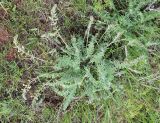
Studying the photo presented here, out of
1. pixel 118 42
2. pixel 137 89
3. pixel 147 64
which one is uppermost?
pixel 118 42

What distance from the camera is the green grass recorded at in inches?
122

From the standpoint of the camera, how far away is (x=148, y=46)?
3256 millimetres

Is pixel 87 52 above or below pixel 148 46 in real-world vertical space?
above

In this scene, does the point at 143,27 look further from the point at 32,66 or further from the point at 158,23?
the point at 32,66

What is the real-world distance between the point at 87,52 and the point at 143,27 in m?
0.58

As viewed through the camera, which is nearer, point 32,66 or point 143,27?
point 143,27

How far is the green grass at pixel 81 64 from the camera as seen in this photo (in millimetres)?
3107

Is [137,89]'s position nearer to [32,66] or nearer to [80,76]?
[80,76]

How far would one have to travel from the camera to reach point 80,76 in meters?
3.12

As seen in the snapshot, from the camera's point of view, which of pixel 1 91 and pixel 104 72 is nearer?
pixel 104 72

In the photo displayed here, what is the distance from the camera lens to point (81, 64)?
10.5ft

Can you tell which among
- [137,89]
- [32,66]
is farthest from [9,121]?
[137,89]

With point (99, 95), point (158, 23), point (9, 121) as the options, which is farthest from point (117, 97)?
point (9, 121)

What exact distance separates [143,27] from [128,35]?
16 centimetres
